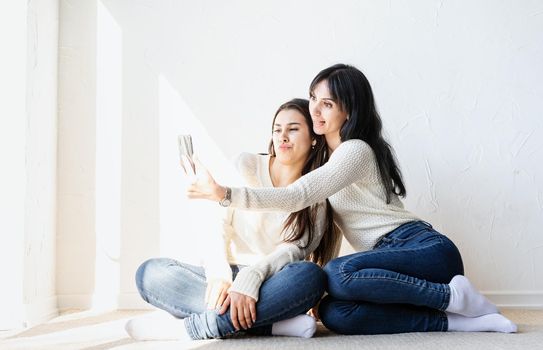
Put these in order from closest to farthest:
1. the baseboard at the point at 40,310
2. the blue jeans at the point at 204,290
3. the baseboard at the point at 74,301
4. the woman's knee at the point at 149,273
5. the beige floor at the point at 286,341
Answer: the beige floor at the point at 286,341 < the blue jeans at the point at 204,290 < the woman's knee at the point at 149,273 < the baseboard at the point at 40,310 < the baseboard at the point at 74,301

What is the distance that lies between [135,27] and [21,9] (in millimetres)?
406

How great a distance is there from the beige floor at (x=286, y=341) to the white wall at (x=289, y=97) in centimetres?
48

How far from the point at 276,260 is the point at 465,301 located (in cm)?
48

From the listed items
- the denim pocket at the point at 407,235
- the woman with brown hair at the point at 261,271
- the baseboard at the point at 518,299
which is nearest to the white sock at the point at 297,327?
the woman with brown hair at the point at 261,271

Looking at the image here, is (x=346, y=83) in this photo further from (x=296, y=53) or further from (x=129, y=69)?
(x=129, y=69)

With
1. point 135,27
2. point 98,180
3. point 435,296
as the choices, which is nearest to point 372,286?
point 435,296

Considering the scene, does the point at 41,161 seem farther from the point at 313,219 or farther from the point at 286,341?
the point at 286,341

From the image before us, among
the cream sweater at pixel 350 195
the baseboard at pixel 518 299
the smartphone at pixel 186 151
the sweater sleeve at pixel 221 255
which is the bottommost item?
the baseboard at pixel 518 299

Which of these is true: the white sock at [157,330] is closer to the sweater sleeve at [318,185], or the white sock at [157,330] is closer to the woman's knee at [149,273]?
the woman's knee at [149,273]

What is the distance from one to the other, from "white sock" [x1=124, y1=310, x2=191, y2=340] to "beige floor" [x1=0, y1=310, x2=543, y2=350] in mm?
28

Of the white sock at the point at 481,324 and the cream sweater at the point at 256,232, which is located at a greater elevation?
the cream sweater at the point at 256,232

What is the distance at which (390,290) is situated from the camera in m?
1.55

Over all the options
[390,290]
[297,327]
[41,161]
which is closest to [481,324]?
[390,290]

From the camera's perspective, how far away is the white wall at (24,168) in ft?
6.18
